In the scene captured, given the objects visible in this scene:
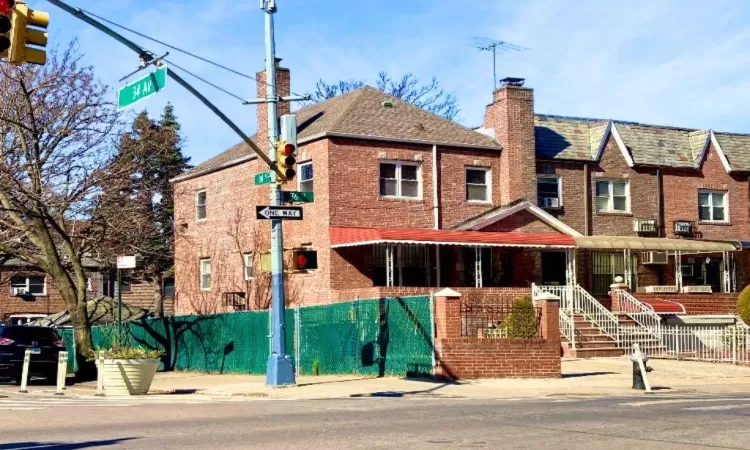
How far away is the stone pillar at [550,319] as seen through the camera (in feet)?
80.2

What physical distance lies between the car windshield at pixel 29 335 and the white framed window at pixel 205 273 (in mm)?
12545

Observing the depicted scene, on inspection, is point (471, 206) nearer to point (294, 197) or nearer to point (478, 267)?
point (478, 267)

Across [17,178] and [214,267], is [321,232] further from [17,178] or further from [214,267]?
[17,178]

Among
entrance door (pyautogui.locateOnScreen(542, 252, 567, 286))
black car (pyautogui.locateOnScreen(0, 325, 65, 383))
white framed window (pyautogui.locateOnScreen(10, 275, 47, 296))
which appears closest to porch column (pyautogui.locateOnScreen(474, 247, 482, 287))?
entrance door (pyautogui.locateOnScreen(542, 252, 567, 286))

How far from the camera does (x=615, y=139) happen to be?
129 ft

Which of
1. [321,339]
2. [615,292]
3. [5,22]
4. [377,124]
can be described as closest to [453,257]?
[377,124]

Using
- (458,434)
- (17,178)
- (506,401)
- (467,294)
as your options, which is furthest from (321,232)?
(458,434)

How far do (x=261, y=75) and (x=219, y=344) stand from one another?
37.8 feet

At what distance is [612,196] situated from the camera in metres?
39.0

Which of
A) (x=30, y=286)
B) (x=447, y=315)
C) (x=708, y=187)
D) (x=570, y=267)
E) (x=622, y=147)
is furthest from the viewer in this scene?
(x=30, y=286)

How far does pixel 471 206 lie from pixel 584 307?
5348 millimetres

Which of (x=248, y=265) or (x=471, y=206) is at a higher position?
(x=471, y=206)

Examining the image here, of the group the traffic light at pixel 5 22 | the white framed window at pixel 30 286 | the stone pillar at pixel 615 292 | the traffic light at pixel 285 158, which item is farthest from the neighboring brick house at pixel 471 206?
the white framed window at pixel 30 286

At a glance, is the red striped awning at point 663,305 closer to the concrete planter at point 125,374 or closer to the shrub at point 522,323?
the shrub at point 522,323
